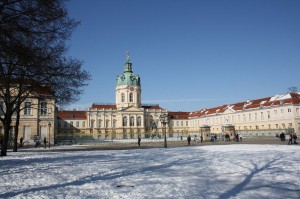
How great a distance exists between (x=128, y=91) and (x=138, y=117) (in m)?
9.71

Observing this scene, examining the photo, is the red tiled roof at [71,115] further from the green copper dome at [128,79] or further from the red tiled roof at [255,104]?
the red tiled roof at [255,104]

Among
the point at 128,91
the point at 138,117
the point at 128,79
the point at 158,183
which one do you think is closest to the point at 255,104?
the point at 138,117

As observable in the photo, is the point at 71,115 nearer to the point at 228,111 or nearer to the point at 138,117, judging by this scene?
the point at 138,117

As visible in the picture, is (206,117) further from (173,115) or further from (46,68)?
(46,68)

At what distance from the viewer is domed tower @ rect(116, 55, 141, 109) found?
9738cm

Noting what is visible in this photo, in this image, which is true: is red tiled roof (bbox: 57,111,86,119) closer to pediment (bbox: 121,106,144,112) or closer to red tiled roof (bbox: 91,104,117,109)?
red tiled roof (bbox: 91,104,117,109)

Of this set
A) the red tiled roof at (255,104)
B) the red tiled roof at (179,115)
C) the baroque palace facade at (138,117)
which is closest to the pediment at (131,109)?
the baroque palace facade at (138,117)

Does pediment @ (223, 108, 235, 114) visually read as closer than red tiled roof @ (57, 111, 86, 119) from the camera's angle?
Yes

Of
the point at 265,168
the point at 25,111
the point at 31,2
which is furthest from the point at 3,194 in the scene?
the point at 25,111

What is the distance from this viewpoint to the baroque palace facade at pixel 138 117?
250 ft

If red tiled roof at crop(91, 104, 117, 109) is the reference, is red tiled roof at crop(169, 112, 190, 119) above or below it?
below

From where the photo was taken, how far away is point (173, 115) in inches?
4250

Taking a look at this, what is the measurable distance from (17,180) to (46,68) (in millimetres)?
4460

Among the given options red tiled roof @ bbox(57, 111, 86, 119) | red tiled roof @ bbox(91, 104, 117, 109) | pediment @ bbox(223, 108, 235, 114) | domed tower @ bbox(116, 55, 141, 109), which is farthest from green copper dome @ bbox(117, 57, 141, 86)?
pediment @ bbox(223, 108, 235, 114)
